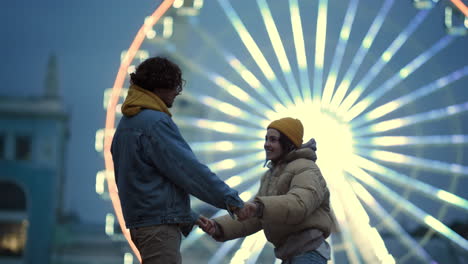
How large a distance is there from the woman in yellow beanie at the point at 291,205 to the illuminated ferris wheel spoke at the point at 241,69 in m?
4.23

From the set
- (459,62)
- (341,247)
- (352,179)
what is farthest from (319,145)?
(459,62)

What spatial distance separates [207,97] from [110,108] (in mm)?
1291

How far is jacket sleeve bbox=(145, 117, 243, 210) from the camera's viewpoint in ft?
7.33

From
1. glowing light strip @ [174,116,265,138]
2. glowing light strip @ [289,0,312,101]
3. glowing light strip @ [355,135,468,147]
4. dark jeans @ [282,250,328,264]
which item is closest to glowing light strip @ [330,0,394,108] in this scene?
glowing light strip @ [289,0,312,101]

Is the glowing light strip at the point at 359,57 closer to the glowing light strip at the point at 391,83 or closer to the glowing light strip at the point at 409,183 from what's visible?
the glowing light strip at the point at 391,83

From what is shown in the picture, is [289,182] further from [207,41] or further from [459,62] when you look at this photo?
[459,62]

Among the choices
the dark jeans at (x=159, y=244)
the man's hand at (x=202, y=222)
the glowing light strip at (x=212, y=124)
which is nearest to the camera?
the dark jeans at (x=159, y=244)

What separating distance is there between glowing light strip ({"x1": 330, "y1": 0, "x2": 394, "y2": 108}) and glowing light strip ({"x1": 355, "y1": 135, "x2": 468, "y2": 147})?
396mm

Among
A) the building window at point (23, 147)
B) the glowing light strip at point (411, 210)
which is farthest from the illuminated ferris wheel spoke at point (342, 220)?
the building window at point (23, 147)

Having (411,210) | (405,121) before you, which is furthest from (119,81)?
(411,210)

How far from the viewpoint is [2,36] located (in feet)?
28.4

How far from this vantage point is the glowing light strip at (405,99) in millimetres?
6930

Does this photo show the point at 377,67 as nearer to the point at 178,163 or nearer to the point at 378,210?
the point at 378,210

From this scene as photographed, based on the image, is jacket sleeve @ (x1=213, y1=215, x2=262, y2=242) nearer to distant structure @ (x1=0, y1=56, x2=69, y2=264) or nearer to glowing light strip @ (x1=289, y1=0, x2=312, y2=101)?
glowing light strip @ (x1=289, y1=0, x2=312, y2=101)
